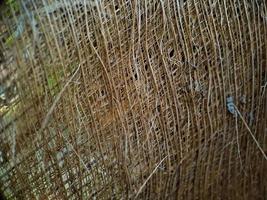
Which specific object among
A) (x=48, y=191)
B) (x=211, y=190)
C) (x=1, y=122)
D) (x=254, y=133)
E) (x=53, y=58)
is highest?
(x=53, y=58)

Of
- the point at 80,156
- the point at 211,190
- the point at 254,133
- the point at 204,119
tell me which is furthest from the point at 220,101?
the point at 80,156

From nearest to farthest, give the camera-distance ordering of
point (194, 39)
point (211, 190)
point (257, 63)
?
point (194, 39) → point (257, 63) → point (211, 190)

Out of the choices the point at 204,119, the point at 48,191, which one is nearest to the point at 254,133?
the point at 204,119

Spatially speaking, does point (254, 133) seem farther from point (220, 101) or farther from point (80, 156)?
point (80, 156)

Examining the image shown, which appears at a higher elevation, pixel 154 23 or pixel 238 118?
pixel 154 23

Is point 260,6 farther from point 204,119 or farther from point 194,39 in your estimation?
point 204,119

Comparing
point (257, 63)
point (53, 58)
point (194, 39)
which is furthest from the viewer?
point (257, 63)

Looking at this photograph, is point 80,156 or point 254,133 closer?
point 80,156
